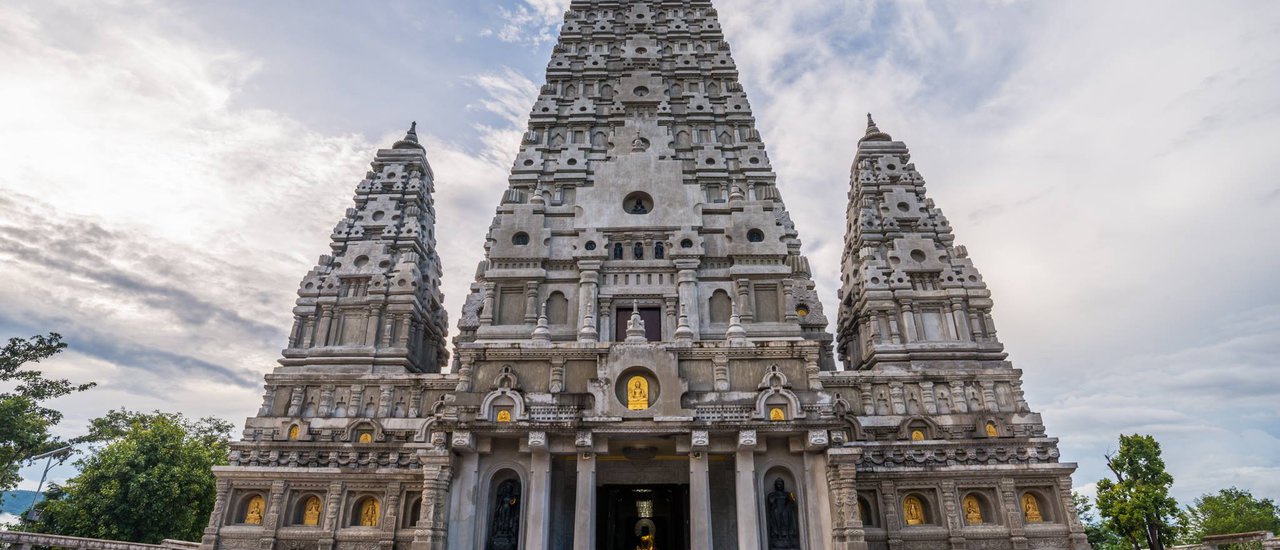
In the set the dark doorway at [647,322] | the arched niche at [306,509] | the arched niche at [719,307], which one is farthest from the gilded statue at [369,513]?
the arched niche at [719,307]

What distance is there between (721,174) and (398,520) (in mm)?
18852

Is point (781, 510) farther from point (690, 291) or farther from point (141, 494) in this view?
point (141, 494)

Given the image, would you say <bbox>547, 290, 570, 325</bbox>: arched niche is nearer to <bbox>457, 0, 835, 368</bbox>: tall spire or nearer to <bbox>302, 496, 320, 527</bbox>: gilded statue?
<bbox>457, 0, 835, 368</bbox>: tall spire

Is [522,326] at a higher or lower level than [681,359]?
higher

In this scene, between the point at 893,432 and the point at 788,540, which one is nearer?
the point at 788,540

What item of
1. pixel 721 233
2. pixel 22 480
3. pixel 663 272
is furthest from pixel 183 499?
pixel 721 233

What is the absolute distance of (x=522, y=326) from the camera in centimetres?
2372

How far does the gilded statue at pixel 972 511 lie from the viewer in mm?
24156

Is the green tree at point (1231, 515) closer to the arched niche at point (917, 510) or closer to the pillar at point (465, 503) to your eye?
the arched niche at point (917, 510)

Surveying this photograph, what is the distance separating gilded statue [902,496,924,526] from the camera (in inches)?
956

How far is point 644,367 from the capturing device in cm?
1980

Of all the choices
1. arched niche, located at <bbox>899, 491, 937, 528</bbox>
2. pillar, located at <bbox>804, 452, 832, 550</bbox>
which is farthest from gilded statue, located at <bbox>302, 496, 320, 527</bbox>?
arched niche, located at <bbox>899, 491, 937, 528</bbox>

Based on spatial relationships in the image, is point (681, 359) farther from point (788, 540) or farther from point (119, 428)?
point (119, 428)

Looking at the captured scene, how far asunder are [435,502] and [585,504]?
165 inches
